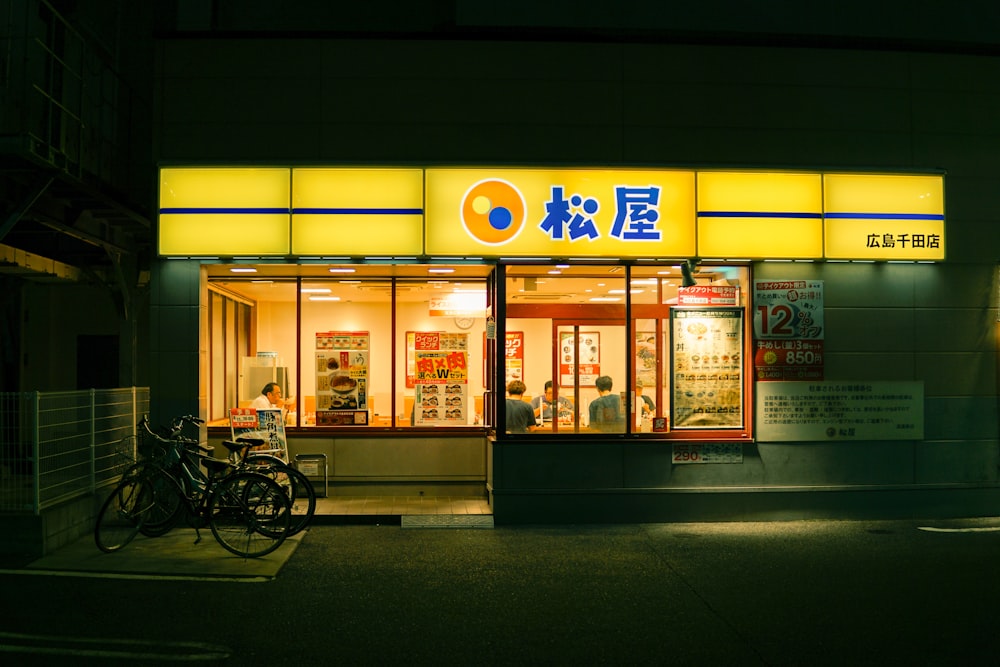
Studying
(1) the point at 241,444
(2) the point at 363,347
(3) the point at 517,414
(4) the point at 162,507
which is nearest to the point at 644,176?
(3) the point at 517,414

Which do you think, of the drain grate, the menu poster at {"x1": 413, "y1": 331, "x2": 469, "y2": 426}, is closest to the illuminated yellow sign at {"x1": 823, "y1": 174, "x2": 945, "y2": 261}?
the menu poster at {"x1": 413, "y1": 331, "x2": 469, "y2": 426}

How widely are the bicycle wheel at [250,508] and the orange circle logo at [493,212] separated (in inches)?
161

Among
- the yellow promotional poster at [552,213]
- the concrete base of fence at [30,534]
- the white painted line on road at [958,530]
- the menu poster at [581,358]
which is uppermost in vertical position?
the yellow promotional poster at [552,213]

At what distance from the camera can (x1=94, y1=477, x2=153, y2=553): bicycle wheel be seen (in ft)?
29.6

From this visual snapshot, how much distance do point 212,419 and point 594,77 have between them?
737 centimetres

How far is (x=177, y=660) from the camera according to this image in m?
5.76

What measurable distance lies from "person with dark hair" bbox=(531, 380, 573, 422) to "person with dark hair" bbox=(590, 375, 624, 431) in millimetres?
348

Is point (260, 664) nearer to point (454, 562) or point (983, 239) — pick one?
point (454, 562)

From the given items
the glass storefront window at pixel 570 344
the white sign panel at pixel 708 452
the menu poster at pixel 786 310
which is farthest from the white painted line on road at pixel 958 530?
the glass storefront window at pixel 570 344

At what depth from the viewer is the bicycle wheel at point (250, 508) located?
29.3 ft

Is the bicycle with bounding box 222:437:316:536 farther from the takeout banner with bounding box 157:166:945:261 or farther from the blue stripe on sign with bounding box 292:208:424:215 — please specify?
the blue stripe on sign with bounding box 292:208:424:215

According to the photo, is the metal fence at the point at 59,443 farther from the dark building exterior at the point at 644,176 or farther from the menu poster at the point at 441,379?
the menu poster at the point at 441,379

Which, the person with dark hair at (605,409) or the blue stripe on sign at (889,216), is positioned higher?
the blue stripe on sign at (889,216)

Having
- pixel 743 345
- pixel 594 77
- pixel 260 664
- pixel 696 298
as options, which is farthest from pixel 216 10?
pixel 260 664
